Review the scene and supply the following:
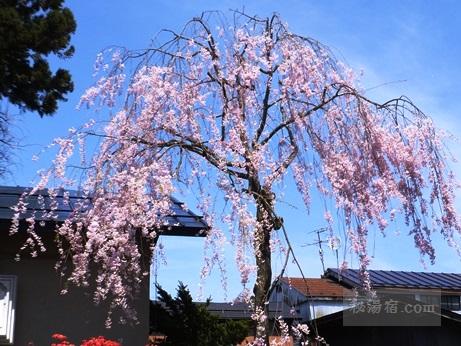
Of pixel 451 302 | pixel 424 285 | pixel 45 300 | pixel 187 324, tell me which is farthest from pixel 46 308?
pixel 451 302

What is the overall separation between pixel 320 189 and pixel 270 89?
1.41 meters

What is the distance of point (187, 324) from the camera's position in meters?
9.77

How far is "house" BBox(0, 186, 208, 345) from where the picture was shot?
308 inches

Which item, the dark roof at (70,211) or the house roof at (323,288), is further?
the house roof at (323,288)

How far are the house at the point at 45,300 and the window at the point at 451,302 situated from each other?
1778cm

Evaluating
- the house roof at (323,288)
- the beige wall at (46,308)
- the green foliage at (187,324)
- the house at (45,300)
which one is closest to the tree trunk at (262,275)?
the house at (45,300)

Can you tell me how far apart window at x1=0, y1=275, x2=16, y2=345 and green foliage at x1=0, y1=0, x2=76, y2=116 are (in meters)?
3.40

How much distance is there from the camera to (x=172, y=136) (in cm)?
749

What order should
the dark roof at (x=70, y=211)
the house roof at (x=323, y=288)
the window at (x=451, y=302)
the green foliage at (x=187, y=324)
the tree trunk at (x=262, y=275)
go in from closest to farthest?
the tree trunk at (x=262, y=275), the dark roof at (x=70, y=211), the green foliage at (x=187, y=324), the window at (x=451, y=302), the house roof at (x=323, y=288)

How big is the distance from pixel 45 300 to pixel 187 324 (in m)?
2.56

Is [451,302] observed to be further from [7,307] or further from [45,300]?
[7,307]

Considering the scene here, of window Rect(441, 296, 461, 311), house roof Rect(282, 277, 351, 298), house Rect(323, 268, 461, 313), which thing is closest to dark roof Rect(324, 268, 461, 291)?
house Rect(323, 268, 461, 313)

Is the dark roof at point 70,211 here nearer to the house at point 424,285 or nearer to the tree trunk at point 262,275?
the tree trunk at point 262,275

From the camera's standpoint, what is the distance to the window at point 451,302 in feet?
76.2
